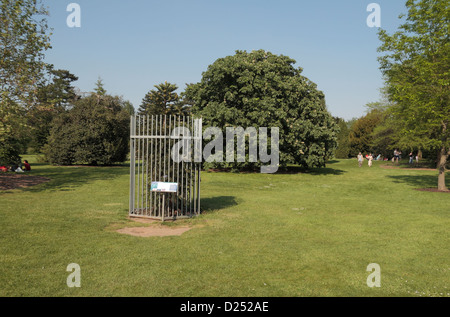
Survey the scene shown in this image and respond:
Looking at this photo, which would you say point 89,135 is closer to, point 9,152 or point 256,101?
point 9,152

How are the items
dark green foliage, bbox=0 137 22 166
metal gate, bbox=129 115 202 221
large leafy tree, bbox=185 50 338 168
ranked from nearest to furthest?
metal gate, bbox=129 115 202 221
dark green foliage, bbox=0 137 22 166
large leafy tree, bbox=185 50 338 168

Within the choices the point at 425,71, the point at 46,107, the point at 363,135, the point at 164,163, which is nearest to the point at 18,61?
the point at 46,107

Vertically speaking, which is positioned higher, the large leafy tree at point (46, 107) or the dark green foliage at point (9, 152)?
the large leafy tree at point (46, 107)

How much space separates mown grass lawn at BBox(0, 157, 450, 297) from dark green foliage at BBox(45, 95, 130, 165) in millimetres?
17236

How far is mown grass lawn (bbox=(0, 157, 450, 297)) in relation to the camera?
5422 millimetres

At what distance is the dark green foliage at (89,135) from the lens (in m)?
30.6

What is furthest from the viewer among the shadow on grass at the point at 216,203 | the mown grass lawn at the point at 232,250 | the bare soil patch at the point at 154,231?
the shadow on grass at the point at 216,203

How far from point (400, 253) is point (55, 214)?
9754mm

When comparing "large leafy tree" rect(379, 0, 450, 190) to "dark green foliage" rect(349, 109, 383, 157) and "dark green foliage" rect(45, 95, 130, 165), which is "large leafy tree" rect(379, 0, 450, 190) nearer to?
"dark green foliage" rect(45, 95, 130, 165)

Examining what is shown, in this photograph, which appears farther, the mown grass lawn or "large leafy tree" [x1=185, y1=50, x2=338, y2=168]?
"large leafy tree" [x1=185, y1=50, x2=338, y2=168]

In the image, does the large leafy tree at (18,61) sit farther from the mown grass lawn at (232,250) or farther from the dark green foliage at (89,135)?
the dark green foliage at (89,135)

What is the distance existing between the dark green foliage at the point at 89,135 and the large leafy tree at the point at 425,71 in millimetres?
23662

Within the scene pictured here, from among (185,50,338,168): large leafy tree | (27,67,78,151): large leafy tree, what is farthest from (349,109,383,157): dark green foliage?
(27,67,78,151): large leafy tree

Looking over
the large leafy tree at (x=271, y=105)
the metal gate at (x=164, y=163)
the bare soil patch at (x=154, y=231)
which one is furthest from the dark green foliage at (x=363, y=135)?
the bare soil patch at (x=154, y=231)
